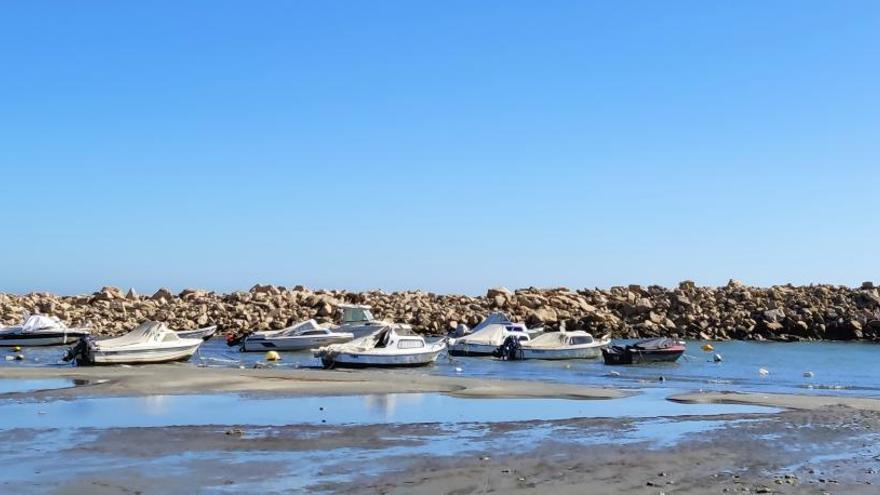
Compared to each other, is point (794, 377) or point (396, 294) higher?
point (396, 294)

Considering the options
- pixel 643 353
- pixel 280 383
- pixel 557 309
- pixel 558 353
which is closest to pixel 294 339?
pixel 558 353

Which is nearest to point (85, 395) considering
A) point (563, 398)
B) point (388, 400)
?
point (388, 400)

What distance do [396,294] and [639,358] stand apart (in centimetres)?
4255

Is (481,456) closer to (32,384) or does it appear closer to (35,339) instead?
(32,384)

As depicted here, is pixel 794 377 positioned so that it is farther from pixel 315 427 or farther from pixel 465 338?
pixel 315 427

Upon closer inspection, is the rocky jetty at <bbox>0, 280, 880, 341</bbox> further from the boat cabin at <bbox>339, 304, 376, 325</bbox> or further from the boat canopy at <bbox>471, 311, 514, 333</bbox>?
the boat canopy at <bbox>471, 311, 514, 333</bbox>

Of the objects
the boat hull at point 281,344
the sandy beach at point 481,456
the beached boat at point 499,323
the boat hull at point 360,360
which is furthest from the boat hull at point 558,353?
the sandy beach at point 481,456

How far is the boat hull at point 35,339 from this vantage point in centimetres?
5434

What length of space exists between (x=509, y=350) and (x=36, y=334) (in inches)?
1072

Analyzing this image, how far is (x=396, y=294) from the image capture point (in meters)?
86.4

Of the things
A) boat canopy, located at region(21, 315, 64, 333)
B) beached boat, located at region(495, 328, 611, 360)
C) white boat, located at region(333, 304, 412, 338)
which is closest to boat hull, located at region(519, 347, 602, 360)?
beached boat, located at region(495, 328, 611, 360)

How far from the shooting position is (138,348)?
4000cm

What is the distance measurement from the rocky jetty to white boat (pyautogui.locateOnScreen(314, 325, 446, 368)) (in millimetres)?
26039

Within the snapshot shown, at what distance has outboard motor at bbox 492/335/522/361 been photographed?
47.7m
